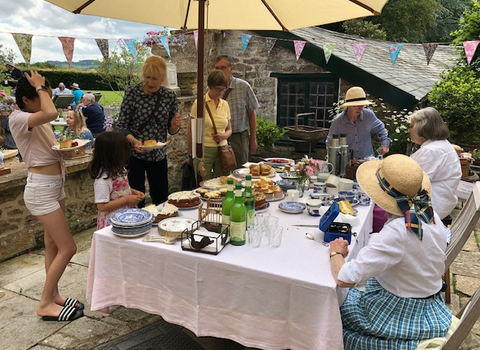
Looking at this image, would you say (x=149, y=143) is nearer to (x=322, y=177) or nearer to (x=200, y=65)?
(x=200, y=65)

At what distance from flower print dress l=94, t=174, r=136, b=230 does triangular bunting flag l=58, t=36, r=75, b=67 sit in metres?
3.94

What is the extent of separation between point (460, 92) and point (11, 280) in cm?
715

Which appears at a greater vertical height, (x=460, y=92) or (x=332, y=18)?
(x=332, y=18)

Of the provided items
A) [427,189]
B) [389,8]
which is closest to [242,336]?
[427,189]

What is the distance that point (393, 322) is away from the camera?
1.93 m

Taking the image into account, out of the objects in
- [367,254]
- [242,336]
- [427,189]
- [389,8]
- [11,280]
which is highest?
[389,8]

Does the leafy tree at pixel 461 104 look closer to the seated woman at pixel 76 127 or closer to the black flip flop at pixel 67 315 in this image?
the seated woman at pixel 76 127

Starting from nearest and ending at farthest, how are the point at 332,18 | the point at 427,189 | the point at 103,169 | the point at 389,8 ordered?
1. the point at 427,189
2. the point at 103,169
3. the point at 332,18
4. the point at 389,8

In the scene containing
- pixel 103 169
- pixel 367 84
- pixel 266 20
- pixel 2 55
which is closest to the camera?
pixel 103 169

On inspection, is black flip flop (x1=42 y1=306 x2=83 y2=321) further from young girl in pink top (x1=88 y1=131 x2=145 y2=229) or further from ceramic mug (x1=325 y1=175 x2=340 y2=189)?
ceramic mug (x1=325 y1=175 x2=340 y2=189)

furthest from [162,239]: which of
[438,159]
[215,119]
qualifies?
[438,159]

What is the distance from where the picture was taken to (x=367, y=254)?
1.83m

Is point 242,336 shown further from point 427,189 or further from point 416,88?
point 416,88

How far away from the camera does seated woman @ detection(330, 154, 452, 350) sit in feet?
5.98
